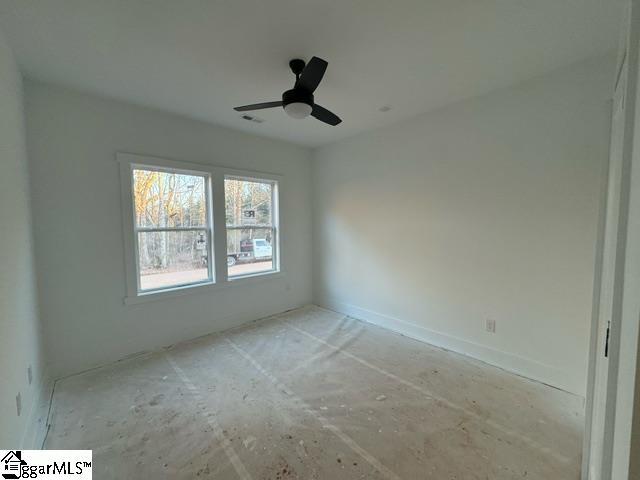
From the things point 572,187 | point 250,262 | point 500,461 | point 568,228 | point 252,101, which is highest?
point 252,101

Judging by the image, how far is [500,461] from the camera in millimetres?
1644

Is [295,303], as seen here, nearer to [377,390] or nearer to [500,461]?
[377,390]

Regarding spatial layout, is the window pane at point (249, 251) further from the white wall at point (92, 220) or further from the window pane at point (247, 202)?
the white wall at point (92, 220)

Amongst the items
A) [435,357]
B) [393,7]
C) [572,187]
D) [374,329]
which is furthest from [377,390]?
[393,7]

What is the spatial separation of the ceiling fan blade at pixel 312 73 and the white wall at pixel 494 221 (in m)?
1.54

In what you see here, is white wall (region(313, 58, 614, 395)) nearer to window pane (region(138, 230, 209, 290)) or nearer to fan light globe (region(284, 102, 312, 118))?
fan light globe (region(284, 102, 312, 118))

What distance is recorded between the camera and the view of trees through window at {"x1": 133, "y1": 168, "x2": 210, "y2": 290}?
302 cm

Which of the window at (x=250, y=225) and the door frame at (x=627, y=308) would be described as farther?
the window at (x=250, y=225)

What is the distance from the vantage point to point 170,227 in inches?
126

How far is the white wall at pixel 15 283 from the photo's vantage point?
150 cm

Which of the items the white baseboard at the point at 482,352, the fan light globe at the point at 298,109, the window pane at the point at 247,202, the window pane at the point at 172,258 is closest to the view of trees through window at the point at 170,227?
the window pane at the point at 172,258

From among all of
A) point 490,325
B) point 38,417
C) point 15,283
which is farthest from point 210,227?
point 490,325

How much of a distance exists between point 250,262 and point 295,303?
3.46 ft

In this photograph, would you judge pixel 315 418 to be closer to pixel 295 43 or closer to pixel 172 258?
pixel 172 258
